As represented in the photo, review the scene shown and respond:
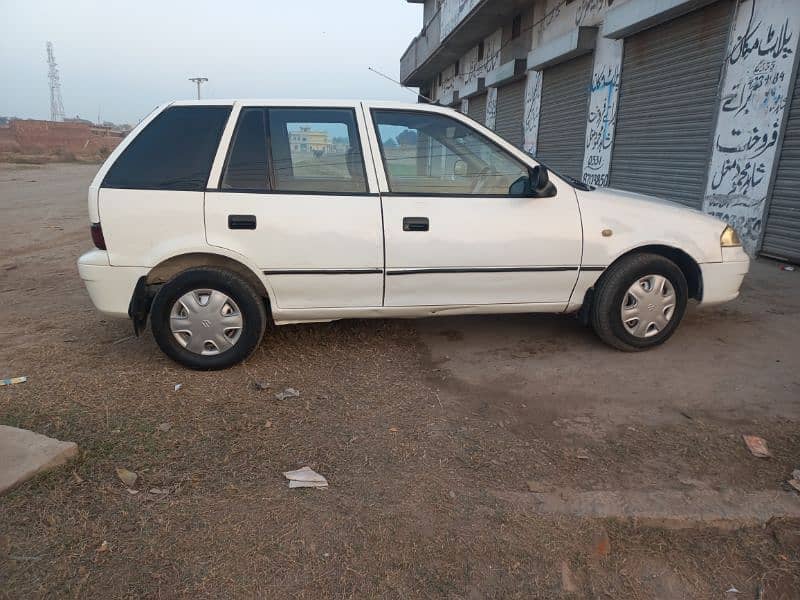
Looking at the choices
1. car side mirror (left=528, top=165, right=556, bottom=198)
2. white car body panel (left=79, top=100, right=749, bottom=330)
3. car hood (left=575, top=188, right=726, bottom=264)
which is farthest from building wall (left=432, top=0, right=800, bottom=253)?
car side mirror (left=528, top=165, right=556, bottom=198)

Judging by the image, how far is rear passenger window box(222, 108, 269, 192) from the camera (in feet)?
12.0

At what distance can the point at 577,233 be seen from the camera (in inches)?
154

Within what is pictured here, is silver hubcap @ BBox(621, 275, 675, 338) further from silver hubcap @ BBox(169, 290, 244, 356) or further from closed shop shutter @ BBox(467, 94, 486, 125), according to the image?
closed shop shutter @ BBox(467, 94, 486, 125)

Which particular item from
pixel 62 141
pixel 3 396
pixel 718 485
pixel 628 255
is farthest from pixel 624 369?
pixel 62 141

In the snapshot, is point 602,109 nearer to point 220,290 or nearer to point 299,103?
point 299,103

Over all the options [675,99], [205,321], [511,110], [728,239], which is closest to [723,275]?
[728,239]

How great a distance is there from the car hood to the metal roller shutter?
25.6 ft

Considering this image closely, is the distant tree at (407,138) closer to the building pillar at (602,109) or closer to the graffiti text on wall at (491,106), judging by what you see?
the building pillar at (602,109)

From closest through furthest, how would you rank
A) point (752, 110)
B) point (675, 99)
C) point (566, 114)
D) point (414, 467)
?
point (414, 467), point (752, 110), point (675, 99), point (566, 114)

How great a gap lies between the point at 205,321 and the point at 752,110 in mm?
7183

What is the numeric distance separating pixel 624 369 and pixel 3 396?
404cm

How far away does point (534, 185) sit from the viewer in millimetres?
3770

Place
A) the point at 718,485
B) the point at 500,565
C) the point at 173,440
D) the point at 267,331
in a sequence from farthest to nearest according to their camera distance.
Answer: the point at 267,331, the point at 173,440, the point at 718,485, the point at 500,565

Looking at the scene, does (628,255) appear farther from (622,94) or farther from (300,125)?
(622,94)
